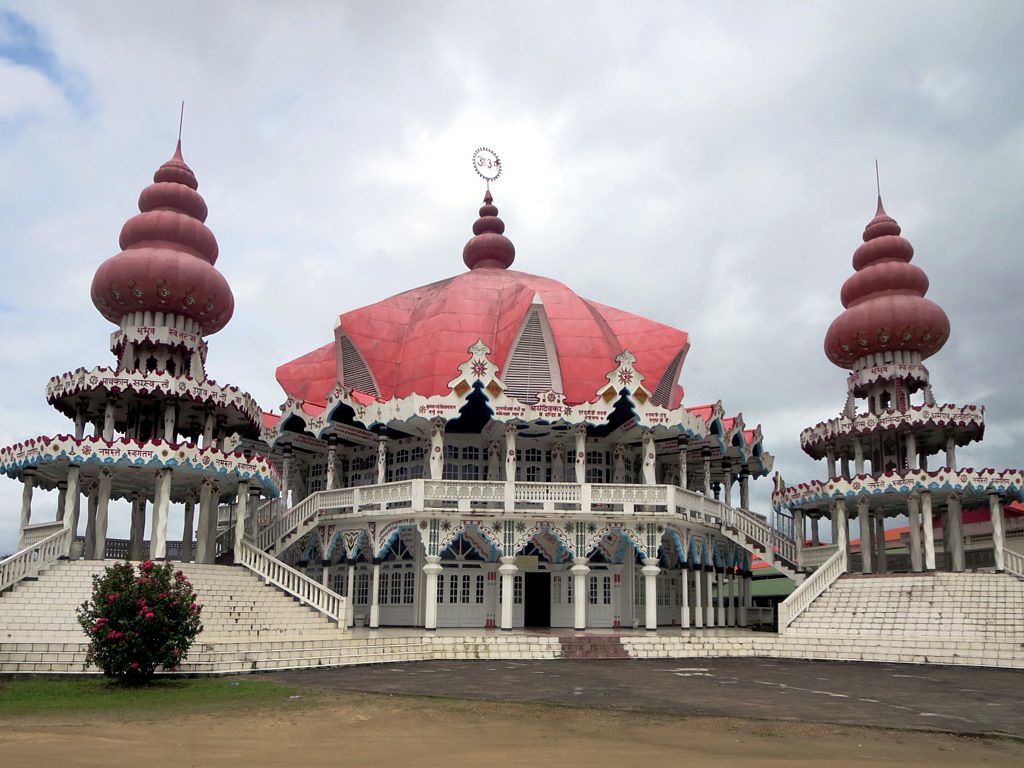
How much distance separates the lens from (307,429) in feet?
111

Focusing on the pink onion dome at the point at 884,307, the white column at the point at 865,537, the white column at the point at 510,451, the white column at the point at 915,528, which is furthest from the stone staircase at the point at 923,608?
the pink onion dome at the point at 884,307

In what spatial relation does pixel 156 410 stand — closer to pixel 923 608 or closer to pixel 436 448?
pixel 436 448

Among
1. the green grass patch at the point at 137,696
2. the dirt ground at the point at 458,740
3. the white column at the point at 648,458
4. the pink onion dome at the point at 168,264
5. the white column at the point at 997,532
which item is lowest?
the green grass patch at the point at 137,696

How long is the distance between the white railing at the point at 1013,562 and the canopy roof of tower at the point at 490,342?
12751mm

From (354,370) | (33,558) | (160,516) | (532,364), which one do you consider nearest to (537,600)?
(532,364)

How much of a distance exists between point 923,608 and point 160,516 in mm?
23603

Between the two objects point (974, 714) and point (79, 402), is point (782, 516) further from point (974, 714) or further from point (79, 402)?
point (79, 402)

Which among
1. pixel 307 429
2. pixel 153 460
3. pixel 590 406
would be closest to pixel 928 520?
pixel 590 406

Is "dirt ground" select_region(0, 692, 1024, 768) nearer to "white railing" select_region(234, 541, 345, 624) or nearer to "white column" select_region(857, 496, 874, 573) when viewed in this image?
"white railing" select_region(234, 541, 345, 624)

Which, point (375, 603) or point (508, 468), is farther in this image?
point (508, 468)

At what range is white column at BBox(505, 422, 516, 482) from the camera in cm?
3016

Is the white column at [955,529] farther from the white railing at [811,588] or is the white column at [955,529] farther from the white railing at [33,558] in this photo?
the white railing at [33,558]

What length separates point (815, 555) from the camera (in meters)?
33.9

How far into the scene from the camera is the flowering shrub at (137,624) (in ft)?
54.9
